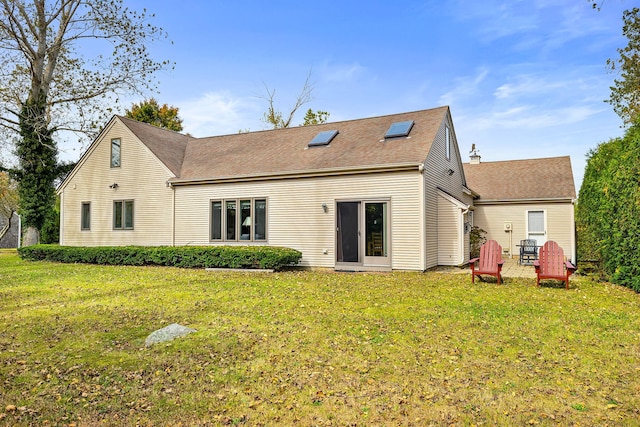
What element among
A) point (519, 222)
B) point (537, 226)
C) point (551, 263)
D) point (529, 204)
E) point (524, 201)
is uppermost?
point (524, 201)

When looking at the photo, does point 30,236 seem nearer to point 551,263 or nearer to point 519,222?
point 551,263

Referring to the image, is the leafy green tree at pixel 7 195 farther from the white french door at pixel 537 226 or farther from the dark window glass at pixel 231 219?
the white french door at pixel 537 226

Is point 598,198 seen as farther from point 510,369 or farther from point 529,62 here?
point 510,369

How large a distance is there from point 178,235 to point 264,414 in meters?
13.9

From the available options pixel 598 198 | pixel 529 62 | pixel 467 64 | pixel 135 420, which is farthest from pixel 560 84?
pixel 135 420

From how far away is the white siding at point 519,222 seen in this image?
1753 cm

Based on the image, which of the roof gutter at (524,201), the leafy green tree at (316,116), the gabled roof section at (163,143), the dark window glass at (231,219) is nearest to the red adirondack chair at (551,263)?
the roof gutter at (524,201)

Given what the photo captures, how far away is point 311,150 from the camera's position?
50.3ft

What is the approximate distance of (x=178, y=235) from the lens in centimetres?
1623

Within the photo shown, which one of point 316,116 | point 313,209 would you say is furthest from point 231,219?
point 316,116

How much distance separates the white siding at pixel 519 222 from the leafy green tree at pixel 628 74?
561cm

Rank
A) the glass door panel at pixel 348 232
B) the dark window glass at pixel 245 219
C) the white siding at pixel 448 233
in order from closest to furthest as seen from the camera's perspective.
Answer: the glass door panel at pixel 348 232, the white siding at pixel 448 233, the dark window glass at pixel 245 219

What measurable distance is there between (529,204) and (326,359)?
1698cm

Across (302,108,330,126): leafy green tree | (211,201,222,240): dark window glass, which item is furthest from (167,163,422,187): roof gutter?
(302,108,330,126): leafy green tree
